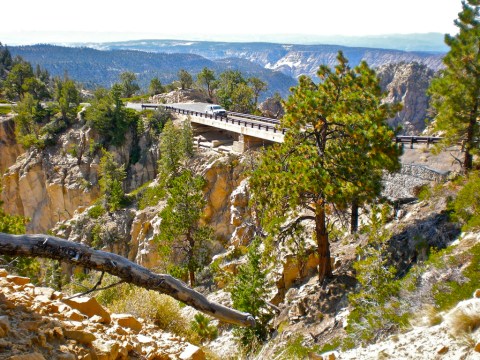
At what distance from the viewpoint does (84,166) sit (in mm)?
51250

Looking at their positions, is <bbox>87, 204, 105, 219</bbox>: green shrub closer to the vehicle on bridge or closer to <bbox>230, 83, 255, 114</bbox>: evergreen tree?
the vehicle on bridge

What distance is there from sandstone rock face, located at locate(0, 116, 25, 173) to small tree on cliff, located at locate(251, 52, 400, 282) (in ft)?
178

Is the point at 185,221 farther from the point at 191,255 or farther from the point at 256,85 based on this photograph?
the point at 256,85

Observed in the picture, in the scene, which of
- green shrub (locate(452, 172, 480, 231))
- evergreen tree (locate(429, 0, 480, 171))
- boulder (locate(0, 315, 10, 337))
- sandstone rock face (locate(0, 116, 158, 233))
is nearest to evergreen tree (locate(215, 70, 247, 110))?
sandstone rock face (locate(0, 116, 158, 233))

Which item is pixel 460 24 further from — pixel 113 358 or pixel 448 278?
pixel 113 358

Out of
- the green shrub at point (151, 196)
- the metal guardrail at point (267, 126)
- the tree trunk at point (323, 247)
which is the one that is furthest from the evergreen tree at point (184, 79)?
the tree trunk at point (323, 247)

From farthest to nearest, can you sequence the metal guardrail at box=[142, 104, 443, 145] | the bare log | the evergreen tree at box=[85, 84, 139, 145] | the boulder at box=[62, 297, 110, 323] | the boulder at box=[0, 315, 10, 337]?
the evergreen tree at box=[85, 84, 139, 145]
the metal guardrail at box=[142, 104, 443, 145]
the boulder at box=[62, 297, 110, 323]
the bare log
the boulder at box=[0, 315, 10, 337]

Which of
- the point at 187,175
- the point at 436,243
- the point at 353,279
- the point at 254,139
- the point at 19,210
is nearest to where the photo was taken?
the point at 436,243

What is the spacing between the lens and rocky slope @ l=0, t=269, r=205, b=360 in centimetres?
574

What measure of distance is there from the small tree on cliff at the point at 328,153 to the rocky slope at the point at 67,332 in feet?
25.9

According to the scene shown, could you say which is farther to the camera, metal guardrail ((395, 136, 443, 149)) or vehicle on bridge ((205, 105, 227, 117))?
vehicle on bridge ((205, 105, 227, 117))

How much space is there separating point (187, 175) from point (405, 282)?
18.6 m

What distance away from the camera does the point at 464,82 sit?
17.1 m

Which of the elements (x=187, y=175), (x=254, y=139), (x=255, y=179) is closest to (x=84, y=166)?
(x=254, y=139)
